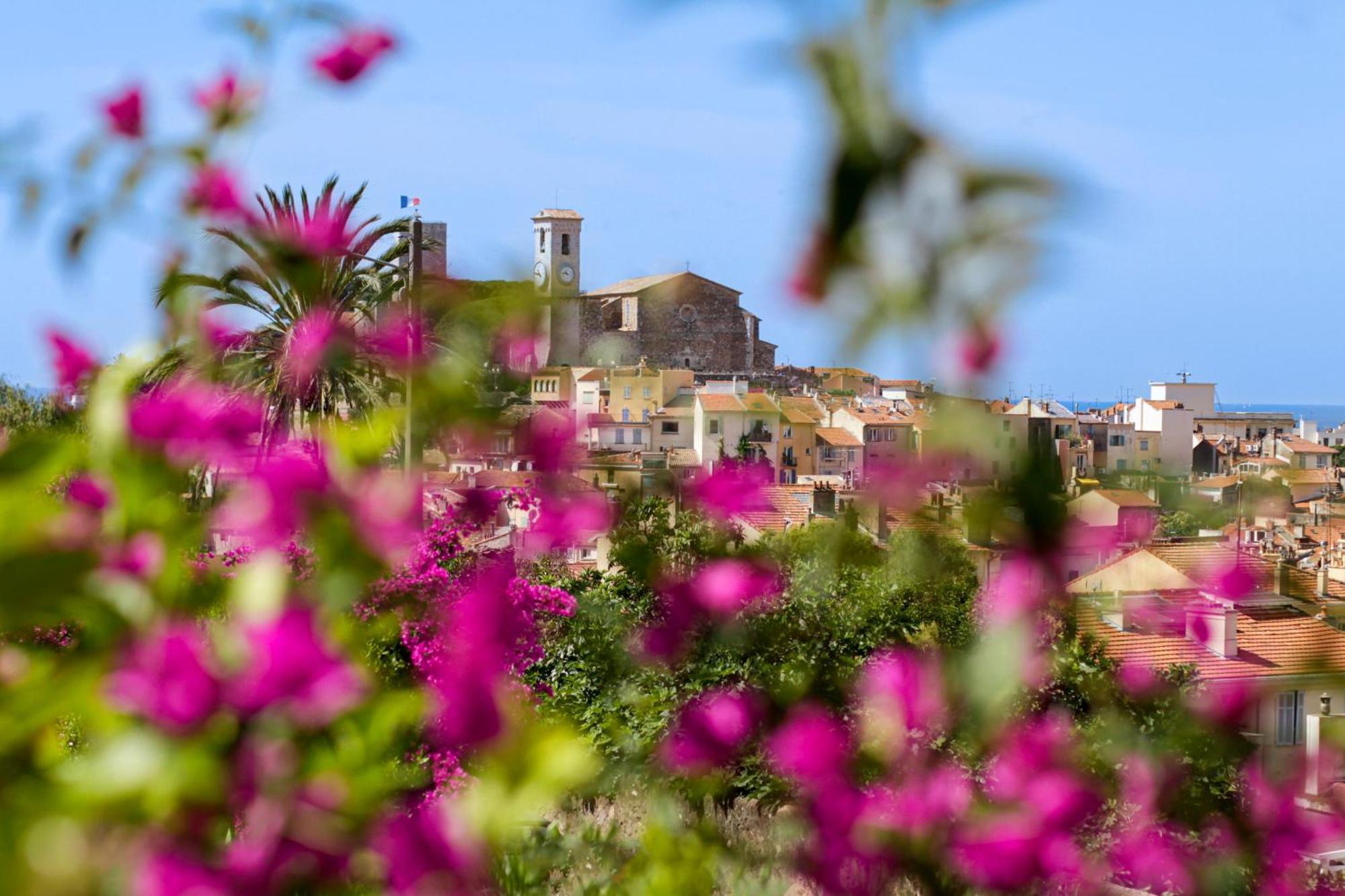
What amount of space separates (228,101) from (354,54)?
155mm

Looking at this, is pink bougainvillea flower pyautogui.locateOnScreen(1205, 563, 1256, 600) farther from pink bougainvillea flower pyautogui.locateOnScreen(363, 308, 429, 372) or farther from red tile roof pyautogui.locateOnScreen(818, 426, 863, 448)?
red tile roof pyautogui.locateOnScreen(818, 426, 863, 448)

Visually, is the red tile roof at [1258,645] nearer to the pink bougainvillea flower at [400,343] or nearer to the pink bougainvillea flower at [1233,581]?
the pink bougainvillea flower at [1233,581]

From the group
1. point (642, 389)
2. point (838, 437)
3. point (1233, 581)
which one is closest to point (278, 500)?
point (1233, 581)

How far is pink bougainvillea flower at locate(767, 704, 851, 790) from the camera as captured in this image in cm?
90

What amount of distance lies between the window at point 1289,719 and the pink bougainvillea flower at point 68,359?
0.80 m

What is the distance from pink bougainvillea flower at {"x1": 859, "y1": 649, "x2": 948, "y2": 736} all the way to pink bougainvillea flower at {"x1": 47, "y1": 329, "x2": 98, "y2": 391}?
56cm

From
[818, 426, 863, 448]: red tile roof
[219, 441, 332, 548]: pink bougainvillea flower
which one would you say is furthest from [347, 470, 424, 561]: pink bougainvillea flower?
[818, 426, 863, 448]: red tile roof

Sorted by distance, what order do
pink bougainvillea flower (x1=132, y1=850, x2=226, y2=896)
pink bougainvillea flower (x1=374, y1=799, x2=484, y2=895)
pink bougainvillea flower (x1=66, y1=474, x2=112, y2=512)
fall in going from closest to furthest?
pink bougainvillea flower (x1=132, y1=850, x2=226, y2=896)
pink bougainvillea flower (x1=374, y1=799, x2=484, y2=895)
pink bougainvillea flower (x1=66, y1=474, x2=112, y2=512)

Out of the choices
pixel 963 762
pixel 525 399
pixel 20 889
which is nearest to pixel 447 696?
pixel 20 889

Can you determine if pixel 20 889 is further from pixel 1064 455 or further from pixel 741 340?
pixel 741 340

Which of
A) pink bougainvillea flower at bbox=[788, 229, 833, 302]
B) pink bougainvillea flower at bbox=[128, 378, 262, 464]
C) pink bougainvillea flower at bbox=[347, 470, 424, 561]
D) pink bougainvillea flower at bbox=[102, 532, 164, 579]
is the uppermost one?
pink bougainvillea flower at bbox=[788, 229, 833, 302]

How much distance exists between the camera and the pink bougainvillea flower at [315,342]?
0.93 metres

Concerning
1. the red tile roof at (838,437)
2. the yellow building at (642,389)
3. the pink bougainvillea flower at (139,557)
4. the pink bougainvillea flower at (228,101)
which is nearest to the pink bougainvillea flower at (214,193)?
the pink bougainvillea flower at (228,101)

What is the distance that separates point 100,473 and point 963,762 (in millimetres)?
606
